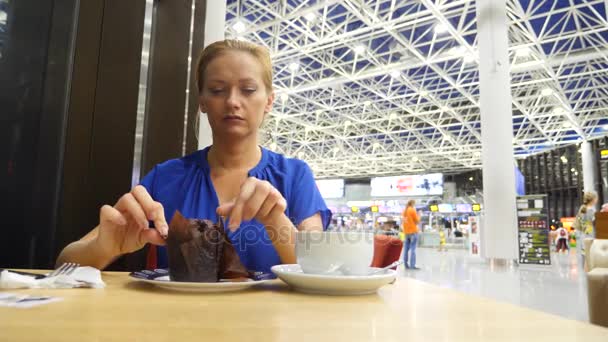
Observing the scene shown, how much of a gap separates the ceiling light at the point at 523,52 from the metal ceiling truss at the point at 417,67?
0.13 ft

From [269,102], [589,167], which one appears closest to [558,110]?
[589,167]

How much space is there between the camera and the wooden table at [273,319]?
0.38 metres

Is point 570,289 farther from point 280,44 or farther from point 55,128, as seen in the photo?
point 280,44

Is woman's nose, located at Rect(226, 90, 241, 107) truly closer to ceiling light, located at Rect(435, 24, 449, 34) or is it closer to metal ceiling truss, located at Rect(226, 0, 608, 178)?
metal ceiling truss, located at Rect(226, 0, 608, 178)

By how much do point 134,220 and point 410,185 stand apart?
73.1 ft

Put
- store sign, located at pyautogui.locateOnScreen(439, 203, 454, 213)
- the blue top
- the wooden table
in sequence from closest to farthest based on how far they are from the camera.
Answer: the wooden table
the blue top
store sign, located at pyautogui.locateOnScreen(439, 203, 454, 213)

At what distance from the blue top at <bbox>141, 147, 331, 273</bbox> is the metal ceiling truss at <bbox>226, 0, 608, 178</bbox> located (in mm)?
8311

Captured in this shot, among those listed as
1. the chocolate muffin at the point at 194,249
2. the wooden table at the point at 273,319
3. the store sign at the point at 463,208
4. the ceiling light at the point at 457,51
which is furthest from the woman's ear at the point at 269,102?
the store sign at the point at 463,208

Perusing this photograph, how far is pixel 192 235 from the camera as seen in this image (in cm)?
72

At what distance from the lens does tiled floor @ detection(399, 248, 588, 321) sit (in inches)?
166

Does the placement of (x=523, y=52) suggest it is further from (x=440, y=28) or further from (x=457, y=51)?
(x=440, y=28)

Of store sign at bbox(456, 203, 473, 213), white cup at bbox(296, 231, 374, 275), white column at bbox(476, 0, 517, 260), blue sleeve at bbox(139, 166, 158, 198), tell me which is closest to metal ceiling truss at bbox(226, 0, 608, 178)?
white column at bbox(476, 0, 517, 260)

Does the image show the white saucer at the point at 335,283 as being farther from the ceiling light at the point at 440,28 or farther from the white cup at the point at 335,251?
the ceiling light at the point at 440,28

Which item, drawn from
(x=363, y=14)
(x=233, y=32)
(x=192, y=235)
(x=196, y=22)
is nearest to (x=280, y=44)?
(x=233, y=32)
